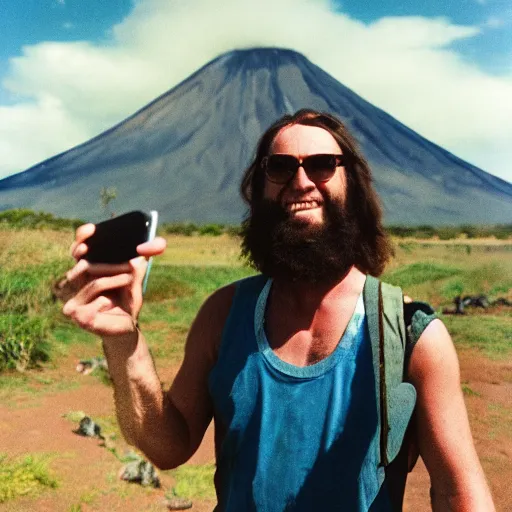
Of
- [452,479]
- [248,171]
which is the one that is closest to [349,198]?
[248,171]

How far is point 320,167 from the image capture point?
6.08 ft

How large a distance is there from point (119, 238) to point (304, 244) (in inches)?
21.0

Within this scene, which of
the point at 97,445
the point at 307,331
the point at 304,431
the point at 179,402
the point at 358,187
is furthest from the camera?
the point at 97,445

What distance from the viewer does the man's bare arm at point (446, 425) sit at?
1.50 meters

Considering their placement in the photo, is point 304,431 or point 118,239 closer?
point 118,239

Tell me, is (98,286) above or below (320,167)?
below

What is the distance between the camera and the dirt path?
389 centimetres

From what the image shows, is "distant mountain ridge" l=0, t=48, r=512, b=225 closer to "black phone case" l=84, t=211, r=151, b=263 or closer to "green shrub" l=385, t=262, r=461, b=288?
"green shrub" l=385, t=262, r=461, b=288

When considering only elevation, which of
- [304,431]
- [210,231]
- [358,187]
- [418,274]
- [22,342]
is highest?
[358,187]

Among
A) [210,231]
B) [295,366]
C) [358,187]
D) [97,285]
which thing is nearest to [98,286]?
[97,285]

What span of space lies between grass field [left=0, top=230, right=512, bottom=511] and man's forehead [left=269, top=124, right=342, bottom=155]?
71 centimetres

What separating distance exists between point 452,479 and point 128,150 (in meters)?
120

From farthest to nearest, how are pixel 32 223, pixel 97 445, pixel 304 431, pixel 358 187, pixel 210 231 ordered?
pixel 210 231 < pixel 32 223 < pixel 97 445 < pixel 358 187 < pixel 304 431

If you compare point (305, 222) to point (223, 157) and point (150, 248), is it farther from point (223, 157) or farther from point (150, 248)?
point (223, 157)
